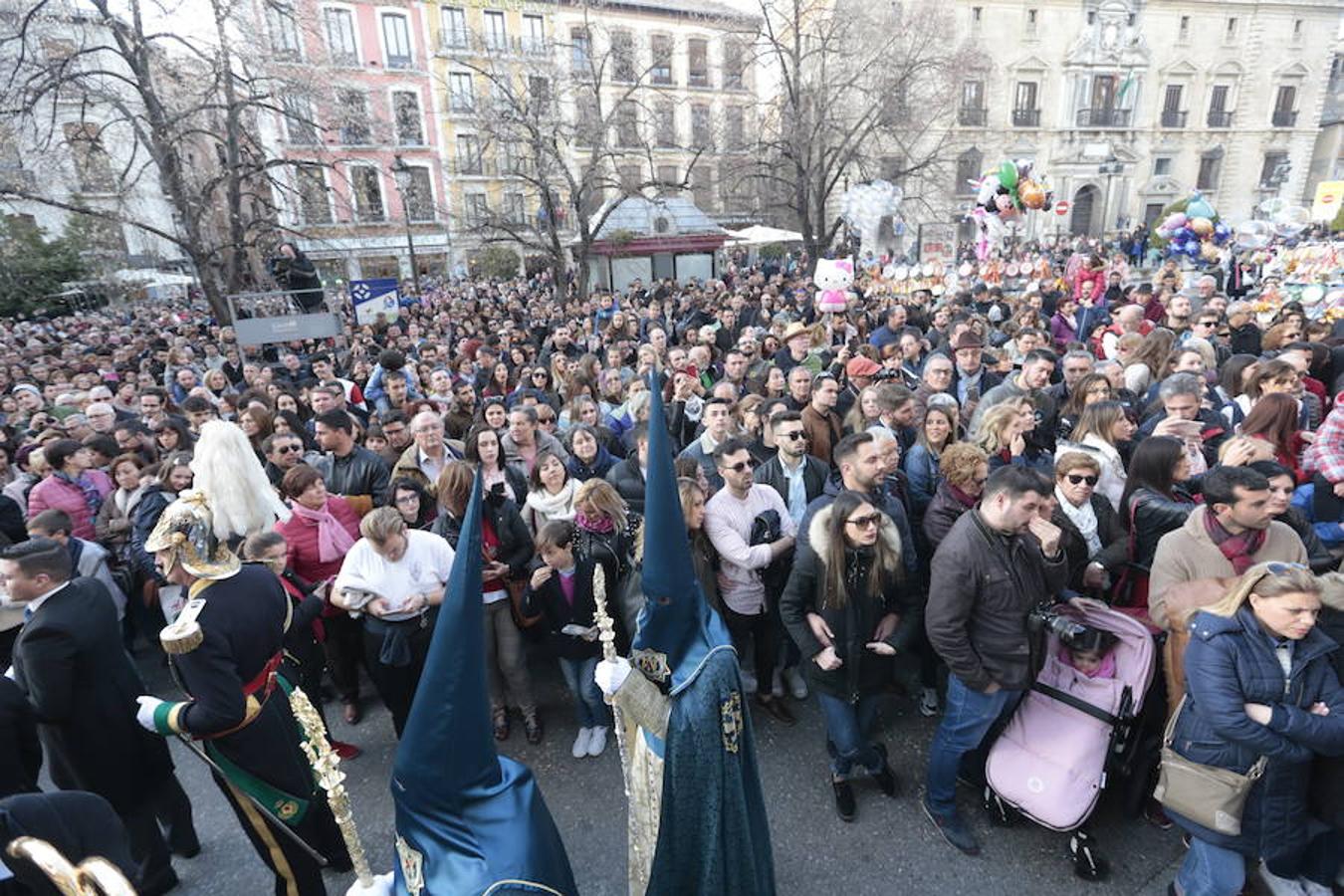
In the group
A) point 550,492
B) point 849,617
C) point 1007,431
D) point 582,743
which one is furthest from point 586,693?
point 1007,431

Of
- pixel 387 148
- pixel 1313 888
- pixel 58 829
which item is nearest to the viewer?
pixel 58 829

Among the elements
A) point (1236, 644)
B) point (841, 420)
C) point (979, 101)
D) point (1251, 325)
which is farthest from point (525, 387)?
point (979, 101)

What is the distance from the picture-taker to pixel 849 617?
123 inches

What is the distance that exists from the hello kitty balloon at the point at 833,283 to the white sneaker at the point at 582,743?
8.62 meters

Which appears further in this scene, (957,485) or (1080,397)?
(1080,397)

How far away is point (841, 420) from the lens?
5418 millimetres

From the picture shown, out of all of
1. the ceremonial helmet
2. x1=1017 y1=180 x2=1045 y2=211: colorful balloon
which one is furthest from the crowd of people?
x1=1017 y1=180 x2=1045 y2=211: colorful balloon

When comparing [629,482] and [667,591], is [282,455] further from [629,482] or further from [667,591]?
[667,591]

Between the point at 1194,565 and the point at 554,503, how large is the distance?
126 inches

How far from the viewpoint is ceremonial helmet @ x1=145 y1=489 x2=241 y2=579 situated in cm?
240

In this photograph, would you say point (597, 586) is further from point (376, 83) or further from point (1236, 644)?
point (376, 83)

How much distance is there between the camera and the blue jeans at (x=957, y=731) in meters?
2.96

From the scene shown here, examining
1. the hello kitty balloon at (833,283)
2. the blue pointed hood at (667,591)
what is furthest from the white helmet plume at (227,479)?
the hello kitty balloon at (833,283)

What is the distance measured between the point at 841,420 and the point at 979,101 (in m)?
43.5
